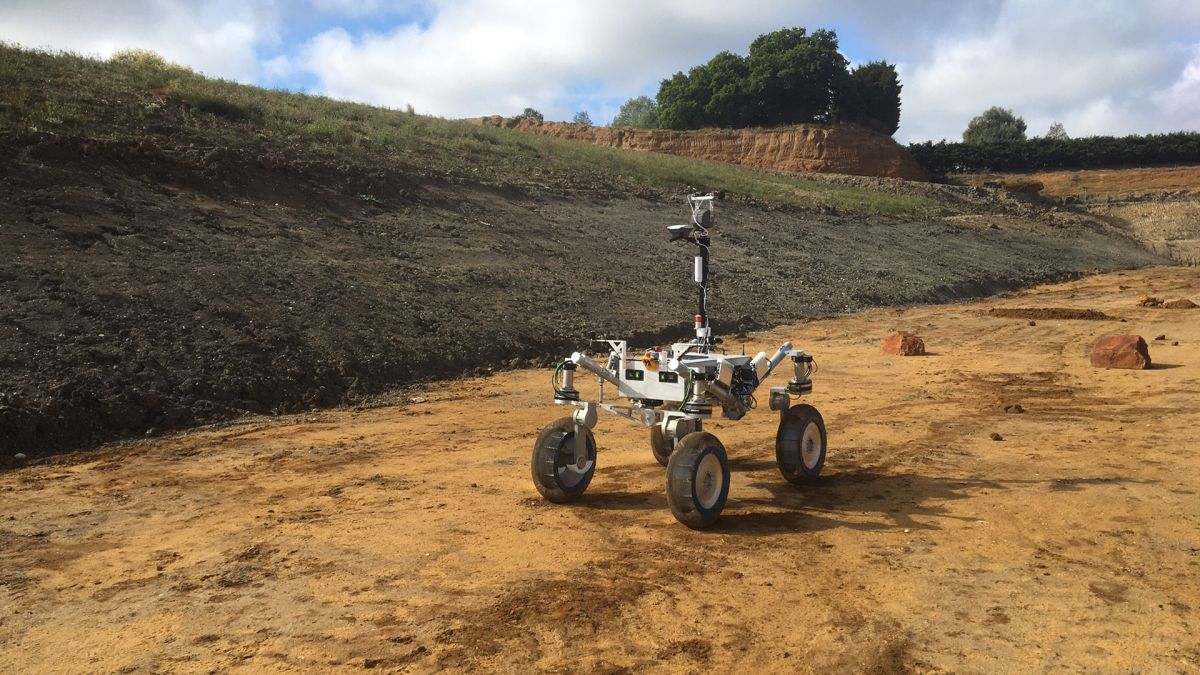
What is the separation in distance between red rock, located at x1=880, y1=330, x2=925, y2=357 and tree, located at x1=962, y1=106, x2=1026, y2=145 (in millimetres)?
77735

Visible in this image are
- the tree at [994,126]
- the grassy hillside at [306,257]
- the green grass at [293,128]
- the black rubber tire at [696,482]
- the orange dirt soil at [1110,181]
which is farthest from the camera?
the tree at [994,126]

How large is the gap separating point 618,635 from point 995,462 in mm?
5462

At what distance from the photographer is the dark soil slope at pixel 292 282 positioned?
10.7 meters

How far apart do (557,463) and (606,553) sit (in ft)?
3.87

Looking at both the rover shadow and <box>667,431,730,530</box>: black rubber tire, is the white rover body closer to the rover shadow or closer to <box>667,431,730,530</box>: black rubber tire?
<box>667,431,730,530</box>: black rubber tire

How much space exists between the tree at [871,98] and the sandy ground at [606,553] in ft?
183

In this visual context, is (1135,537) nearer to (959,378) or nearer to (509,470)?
(509,470)

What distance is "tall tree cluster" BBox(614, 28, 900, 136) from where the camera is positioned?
61.4 metres

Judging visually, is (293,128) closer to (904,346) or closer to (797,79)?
(904,346)

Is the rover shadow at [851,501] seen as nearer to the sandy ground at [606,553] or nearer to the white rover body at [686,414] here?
the sandy ground at [606,553]

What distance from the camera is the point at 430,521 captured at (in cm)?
687

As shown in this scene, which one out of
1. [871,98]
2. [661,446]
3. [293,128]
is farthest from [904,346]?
[871,98]

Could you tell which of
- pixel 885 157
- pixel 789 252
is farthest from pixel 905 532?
pixel 885 157

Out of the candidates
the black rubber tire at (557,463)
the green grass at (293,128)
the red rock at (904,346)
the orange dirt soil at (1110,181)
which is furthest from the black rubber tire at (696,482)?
the orange dirt soil at (1110,181)
